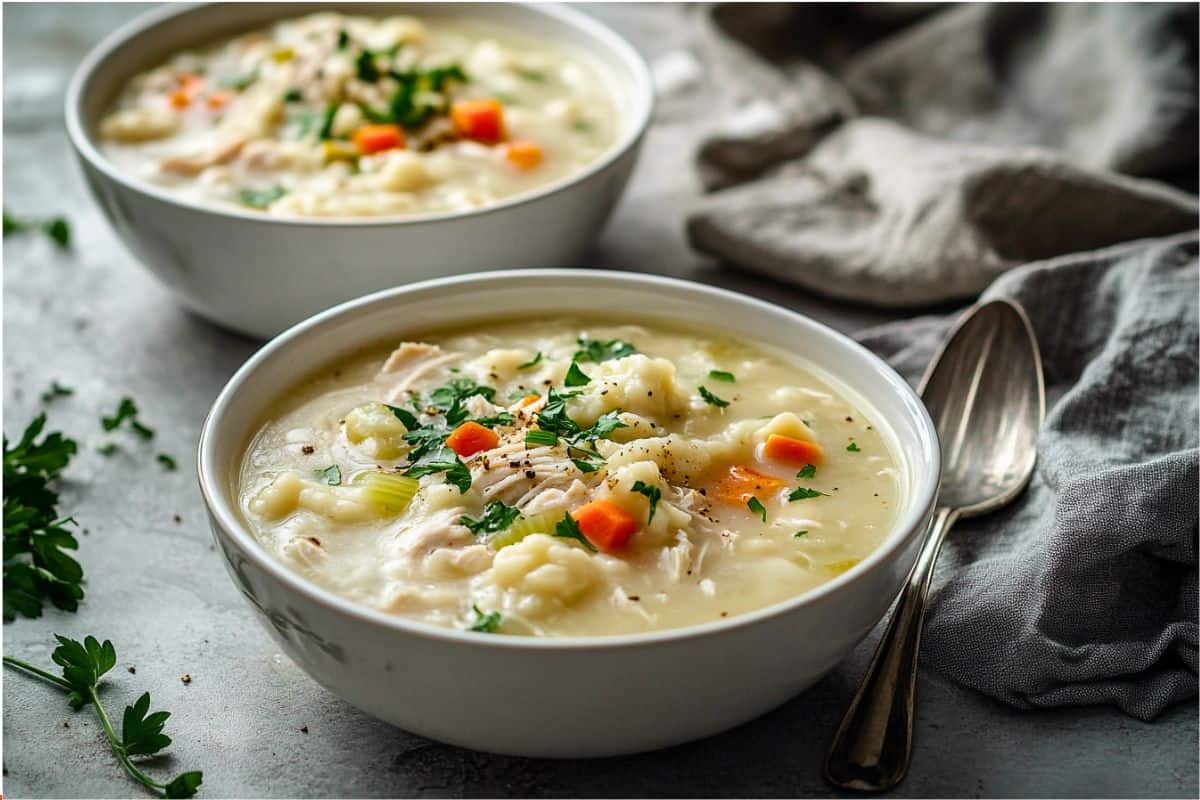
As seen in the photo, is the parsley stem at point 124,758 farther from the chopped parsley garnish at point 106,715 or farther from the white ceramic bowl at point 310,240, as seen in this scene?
the white ceramic bowl at point 310,240

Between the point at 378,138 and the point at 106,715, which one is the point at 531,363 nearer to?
the point at 106,715

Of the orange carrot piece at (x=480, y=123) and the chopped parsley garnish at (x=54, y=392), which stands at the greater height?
the orange carrot piece at (x=480, y=123)

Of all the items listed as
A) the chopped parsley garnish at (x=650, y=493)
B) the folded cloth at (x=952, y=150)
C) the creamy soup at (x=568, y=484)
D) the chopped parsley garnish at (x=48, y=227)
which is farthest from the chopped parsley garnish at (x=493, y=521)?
the chopped parsley garnish at (x=48, y=227)

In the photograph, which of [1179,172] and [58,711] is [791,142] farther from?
[58,711]

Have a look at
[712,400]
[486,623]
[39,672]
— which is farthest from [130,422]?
[486,623]

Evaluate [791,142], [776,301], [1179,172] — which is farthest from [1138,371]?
[791,142]

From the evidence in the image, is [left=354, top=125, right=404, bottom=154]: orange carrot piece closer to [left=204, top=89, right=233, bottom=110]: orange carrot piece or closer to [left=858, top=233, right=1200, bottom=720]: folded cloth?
[left=204, top=89, right=233, bottom=110]: orange carrot piece
